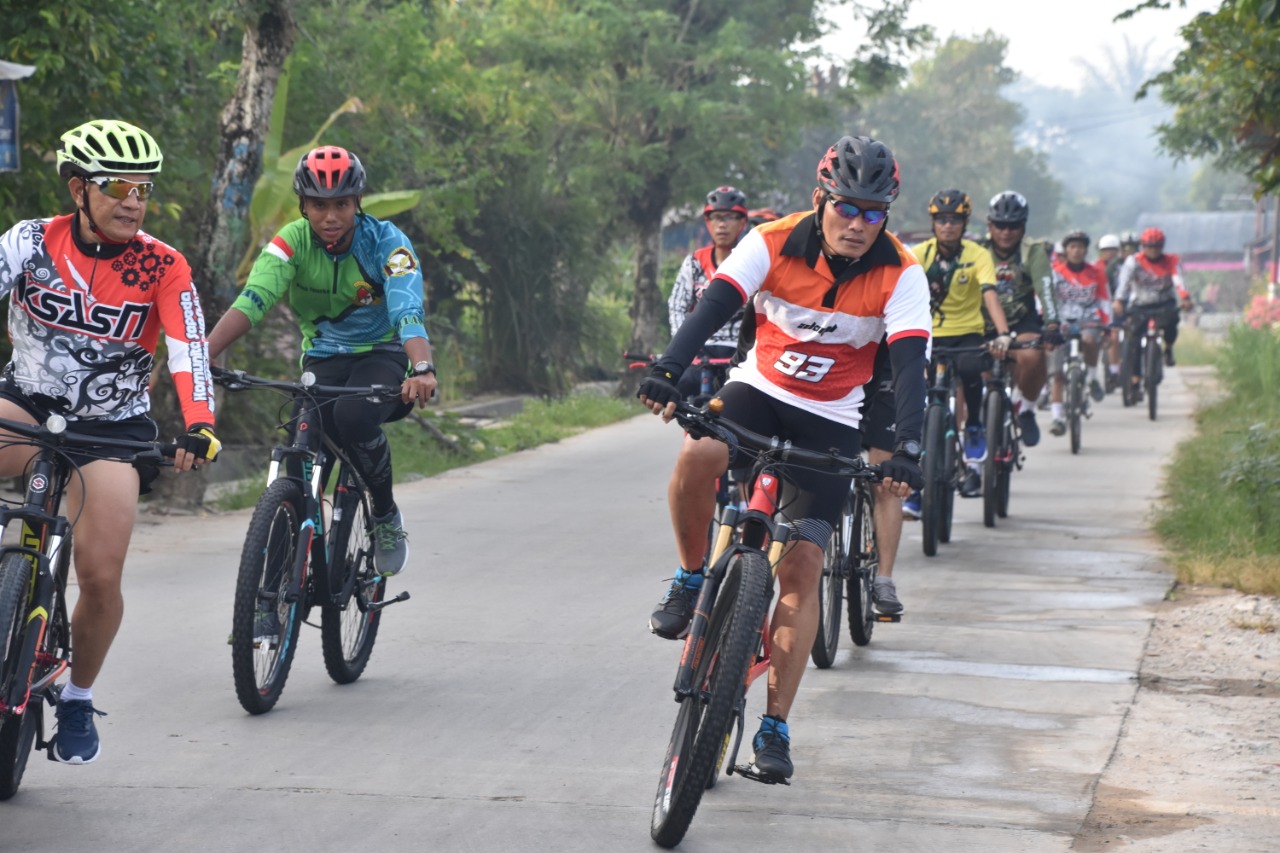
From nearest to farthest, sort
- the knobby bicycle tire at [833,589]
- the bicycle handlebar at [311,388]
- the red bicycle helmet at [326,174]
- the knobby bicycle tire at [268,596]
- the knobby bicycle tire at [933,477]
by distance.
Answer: the knobby bicycle tire at [268,596] → the bicycle handlebar at [311,388] → the red bicycle helmet at [326,174] → the knobby bicycle tire at [833,589] → the knobby bicycle tire at [933,477]

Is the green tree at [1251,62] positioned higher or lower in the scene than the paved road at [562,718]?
higher

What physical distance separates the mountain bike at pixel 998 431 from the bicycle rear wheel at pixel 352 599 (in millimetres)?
5485

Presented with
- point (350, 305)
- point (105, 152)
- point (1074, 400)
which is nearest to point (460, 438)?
point (1074, 400)

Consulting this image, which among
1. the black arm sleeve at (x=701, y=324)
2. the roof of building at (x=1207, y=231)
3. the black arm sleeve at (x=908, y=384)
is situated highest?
the black arm sleeve at (x=701, y=324)

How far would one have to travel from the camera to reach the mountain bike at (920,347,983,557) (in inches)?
417

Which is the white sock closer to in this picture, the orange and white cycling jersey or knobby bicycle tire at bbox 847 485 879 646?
the orange and white cycling jersey

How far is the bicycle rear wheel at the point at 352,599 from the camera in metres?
7.00

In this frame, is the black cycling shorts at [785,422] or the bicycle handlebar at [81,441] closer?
the bicycle handlebar at [81,441]

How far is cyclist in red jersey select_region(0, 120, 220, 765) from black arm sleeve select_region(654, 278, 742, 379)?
137 cm

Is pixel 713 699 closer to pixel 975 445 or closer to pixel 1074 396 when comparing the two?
pixel 975 445

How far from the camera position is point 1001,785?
5.88 metres

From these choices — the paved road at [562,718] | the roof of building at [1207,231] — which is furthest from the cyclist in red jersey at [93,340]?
the roof of building at [1207,231]

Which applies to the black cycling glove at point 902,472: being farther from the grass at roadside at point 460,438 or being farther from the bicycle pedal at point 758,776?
the grass at roadside at point 460,438

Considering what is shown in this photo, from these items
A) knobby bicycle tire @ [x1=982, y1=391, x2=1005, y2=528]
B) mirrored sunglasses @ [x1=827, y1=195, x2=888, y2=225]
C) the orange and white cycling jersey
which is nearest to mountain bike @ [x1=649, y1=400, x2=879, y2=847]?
the orange and white cycling jersey
